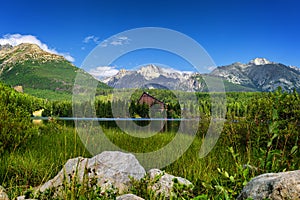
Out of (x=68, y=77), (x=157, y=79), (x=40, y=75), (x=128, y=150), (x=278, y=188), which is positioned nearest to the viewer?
(x=278, y=188)

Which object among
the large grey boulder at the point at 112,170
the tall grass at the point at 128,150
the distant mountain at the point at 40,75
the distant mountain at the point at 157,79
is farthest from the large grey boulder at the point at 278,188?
the distant mountain at the point at 40,75

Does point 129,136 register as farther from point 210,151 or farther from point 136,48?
point 136,48

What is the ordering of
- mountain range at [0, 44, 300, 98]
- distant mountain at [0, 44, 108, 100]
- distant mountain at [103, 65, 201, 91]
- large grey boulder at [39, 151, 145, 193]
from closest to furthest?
1. large grey boulder at [39, 151, 145, 193]
2. distant mountain at [103, 65, 201, 91]
3. mountain range at [0, 44, 300, 98]
4. distant mountain at [0, 44, 108, 100]

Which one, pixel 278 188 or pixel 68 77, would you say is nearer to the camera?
pixel 278 188

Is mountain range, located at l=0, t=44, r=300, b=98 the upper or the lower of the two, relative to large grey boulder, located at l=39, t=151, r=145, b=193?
upper

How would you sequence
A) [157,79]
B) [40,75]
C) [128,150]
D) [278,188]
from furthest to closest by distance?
[40,75] → [128,150] → [157,79] → [278,188]

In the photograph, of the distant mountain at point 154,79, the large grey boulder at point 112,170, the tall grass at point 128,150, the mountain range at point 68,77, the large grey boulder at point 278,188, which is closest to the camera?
the large grey boulder at point 278,188

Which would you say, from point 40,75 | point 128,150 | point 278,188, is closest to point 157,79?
point 128,150

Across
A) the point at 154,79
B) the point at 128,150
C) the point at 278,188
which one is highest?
the point at 154,79

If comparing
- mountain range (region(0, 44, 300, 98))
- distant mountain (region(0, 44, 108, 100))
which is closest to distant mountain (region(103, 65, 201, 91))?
mountain range (region(0, 44, 300, 98))

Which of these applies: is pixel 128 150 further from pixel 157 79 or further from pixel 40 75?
pixel 40 75

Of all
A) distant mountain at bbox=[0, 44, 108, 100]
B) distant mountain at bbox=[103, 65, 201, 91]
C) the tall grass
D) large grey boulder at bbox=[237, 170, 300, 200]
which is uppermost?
distant mountain at bbox=[0, 44, 108, 100]

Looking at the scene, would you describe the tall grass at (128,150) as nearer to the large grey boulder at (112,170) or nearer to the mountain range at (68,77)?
the large grey boulder at (112,170)

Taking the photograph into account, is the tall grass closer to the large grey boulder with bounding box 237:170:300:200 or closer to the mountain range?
the large grey boulder with bounding box 237:170:300:200
